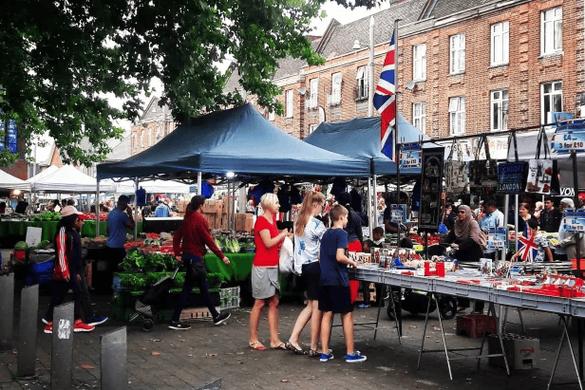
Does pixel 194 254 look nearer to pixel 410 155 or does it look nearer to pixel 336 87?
pixel 410 155

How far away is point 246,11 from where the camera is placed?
1398cm

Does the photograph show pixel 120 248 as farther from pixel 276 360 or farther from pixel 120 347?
pixel 120 347

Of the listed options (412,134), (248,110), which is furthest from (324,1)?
(412,134)

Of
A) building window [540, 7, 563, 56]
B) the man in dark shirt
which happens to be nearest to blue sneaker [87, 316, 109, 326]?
the man in dark shirt

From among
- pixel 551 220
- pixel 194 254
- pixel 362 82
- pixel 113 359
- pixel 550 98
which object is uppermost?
pixel 362 82

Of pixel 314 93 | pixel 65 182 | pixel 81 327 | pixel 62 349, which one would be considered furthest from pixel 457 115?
pixel 62 349

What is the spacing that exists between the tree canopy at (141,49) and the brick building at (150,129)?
50364mm

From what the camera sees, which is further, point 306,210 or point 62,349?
point 306,210

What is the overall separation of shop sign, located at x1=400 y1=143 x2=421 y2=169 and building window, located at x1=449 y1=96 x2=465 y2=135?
890 inches

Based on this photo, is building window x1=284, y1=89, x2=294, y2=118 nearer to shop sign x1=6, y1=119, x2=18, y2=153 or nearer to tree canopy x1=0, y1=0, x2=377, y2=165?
shop sign x1=6, y1=119, x2=18, y2=153

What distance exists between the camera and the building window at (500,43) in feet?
99.6

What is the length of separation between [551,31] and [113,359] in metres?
26.3

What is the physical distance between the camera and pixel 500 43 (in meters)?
30.7

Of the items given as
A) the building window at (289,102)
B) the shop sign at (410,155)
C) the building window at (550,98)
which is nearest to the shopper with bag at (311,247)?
the shop sign at (410,155)
